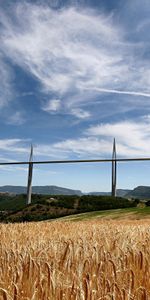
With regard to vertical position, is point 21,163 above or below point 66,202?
above

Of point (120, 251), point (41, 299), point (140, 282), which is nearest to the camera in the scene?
point (41, 299)

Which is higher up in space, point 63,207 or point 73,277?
point 63,207

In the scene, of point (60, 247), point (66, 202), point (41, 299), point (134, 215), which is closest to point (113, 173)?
point (66, 202)

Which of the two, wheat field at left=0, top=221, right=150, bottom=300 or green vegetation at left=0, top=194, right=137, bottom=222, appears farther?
green vegetation at left=0, top=194, right=137, bottom=222

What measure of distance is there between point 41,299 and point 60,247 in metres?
2.80

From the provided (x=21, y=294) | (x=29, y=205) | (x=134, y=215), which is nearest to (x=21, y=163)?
(x=29, y=205)

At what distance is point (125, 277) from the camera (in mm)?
3801

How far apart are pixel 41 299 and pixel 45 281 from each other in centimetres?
28

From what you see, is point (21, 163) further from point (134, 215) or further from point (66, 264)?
point (66, 264)

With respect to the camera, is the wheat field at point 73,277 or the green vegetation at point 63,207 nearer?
the wheat field at point 73,277

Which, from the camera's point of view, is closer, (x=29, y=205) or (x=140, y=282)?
(x=140, y=282)

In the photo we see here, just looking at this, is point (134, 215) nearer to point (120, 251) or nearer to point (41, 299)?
point (120, 251)

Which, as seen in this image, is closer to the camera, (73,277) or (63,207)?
(73,277)

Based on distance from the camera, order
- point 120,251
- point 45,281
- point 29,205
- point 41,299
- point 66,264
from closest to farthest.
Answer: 1. point 41,299
2. point 45,281
3. point 66,264
4. point 120,251
5. point 29,205
